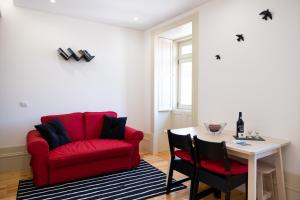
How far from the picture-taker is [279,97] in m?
2.29

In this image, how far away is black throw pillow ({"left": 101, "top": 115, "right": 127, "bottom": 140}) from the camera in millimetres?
3598

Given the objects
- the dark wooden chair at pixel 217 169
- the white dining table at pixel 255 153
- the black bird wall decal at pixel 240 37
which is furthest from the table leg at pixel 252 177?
the black bird wall decal at pixel 240 37

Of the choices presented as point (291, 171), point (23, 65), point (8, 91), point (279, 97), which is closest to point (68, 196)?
point (8, 91)

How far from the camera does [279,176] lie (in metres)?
2.21

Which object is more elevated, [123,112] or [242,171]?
[123,112]

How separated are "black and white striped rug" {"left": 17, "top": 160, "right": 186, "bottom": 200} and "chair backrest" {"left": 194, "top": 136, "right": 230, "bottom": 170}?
93 cm

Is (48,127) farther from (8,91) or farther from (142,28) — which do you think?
(142,28)

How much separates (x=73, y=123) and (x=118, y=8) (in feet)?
6.77

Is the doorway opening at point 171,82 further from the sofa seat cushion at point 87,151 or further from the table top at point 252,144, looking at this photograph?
the table top at point 252,144

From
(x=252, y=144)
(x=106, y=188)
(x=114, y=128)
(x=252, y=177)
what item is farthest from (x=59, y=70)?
(x=252, y=177)

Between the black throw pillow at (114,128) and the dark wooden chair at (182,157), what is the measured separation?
3.97ft

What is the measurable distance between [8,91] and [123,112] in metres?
2.05

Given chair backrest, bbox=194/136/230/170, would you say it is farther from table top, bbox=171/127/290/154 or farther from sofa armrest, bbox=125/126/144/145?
sofa armrest, bbox=125/126/144/145

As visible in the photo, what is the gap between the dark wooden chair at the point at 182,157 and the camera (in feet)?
7.55
